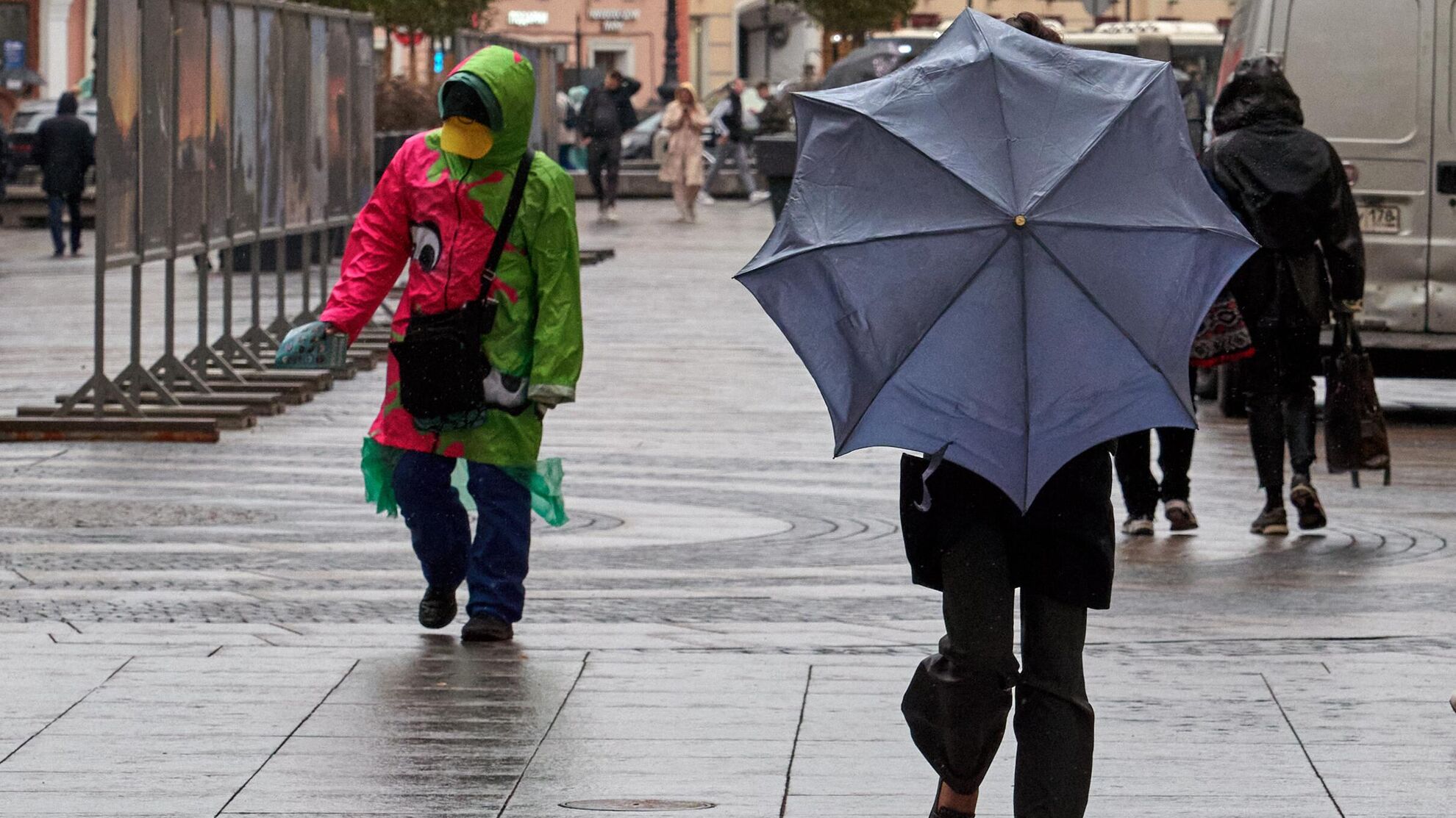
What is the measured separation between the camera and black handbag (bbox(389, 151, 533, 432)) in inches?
282

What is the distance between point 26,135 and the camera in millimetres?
38875

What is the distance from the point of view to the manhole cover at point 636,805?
530cm

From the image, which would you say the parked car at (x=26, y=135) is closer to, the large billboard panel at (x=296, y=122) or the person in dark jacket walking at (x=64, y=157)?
the person in dark jacket walking at (x=64, y=157)

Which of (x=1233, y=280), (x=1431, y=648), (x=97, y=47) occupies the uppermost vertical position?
(x=97, y=47)

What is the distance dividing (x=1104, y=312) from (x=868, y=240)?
1.35ft

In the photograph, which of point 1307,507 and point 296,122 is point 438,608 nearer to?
point 1307,507

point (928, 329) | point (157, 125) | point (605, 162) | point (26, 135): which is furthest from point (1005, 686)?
point (26, 135)

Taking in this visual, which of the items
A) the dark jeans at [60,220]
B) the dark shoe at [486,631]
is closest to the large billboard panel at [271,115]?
the dark shoe at [486,631]

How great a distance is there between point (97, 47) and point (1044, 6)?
56067 millimetres

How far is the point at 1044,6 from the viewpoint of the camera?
66.1 m

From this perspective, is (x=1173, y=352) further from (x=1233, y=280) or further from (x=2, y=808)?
(x=1233, y=280)

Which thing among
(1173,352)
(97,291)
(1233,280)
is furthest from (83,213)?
(1173,352)

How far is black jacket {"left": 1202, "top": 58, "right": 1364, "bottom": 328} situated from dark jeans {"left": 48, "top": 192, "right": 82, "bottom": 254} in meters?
19.7

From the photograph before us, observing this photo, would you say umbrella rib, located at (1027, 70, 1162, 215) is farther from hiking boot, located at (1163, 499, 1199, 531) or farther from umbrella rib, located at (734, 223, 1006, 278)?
hiking boot, located at (1163, 499, 1199, 531)
